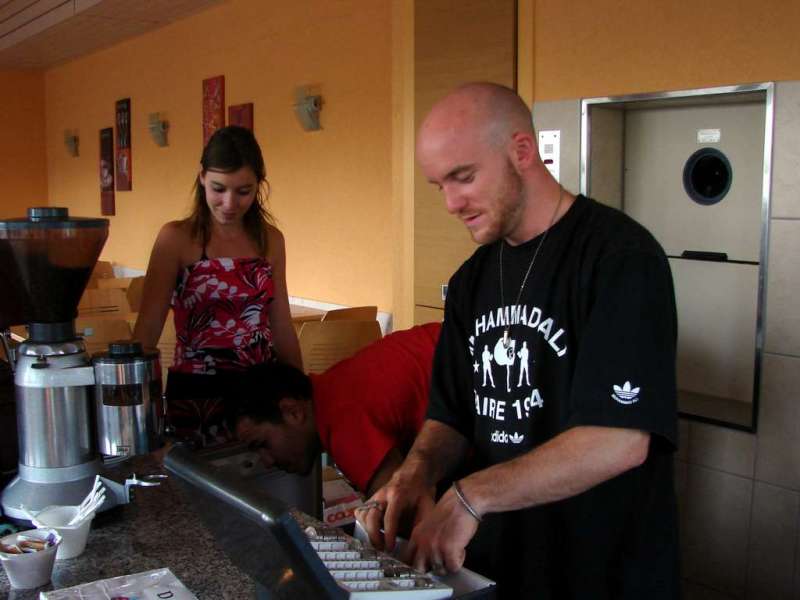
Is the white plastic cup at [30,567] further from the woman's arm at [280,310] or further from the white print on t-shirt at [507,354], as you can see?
the woman's arm at [280,310]

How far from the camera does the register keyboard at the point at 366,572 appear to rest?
0.90 meters

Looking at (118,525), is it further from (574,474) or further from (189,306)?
(189,306)

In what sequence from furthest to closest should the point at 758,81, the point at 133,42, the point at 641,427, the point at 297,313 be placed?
the point at 133,42 → the point at 297,313 → the point at 758,81 → the point at 641,427

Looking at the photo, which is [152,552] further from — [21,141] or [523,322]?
[21,141]

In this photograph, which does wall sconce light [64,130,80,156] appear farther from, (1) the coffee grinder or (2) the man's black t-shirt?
(2) the man's black t-shirt

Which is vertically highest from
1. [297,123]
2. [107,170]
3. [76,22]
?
[76,22]

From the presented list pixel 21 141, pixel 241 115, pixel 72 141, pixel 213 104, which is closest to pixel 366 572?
pixel 241 115

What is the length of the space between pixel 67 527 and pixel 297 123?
14.6ft

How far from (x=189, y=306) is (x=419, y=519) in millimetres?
1233

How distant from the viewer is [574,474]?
3.88ft

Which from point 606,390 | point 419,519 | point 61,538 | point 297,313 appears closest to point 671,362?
point 606,390

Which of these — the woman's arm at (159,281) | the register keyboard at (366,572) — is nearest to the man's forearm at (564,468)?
the register keyboard at (366,572)

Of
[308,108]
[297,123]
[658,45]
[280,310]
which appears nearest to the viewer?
[280,310]

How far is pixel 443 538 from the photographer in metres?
1.11
